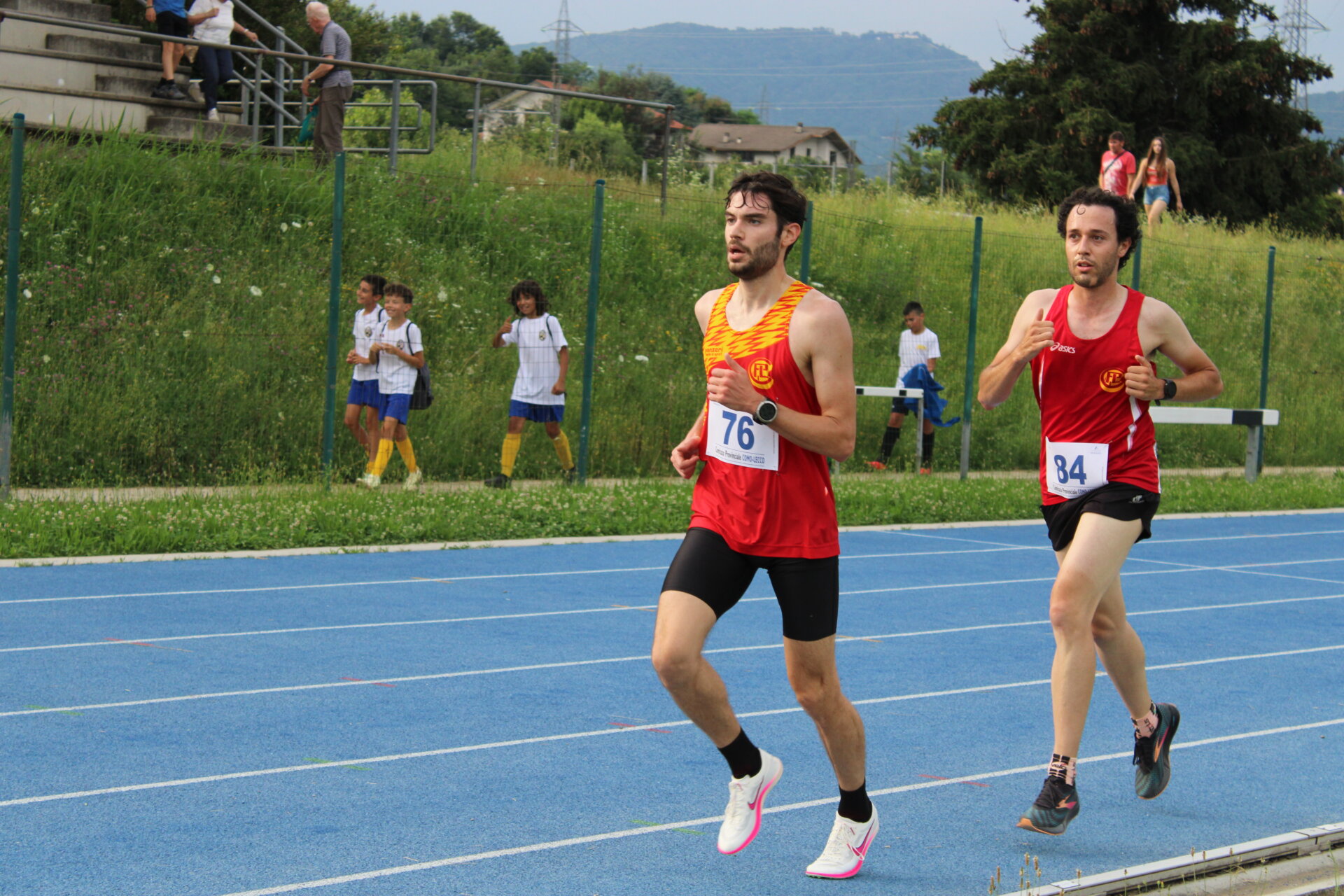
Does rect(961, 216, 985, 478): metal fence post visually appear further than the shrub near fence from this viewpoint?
Yes

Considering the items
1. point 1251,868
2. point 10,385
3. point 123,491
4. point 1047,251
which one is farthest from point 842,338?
point 1047,251

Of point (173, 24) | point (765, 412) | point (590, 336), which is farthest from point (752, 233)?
point (173, 24)

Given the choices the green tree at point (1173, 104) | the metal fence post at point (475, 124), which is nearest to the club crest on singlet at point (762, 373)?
the metal fence post at point (475, 124)

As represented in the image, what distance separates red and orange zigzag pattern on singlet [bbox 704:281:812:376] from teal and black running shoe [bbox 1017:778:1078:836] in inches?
69.3

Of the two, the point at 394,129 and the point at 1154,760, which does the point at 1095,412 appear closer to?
the point at 1154,760

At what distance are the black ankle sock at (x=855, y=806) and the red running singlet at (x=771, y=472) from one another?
2.34 ft

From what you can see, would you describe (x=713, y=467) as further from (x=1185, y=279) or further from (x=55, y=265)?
(x=1185, y=279)

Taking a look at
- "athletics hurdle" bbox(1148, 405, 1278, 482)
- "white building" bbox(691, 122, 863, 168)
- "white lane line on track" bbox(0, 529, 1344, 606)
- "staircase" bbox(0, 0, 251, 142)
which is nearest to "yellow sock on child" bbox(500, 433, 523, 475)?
"white lane line on track" bbox(0, 529, 1344, 606)

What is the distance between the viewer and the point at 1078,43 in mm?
41969

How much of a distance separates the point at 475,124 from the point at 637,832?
17.1 meters

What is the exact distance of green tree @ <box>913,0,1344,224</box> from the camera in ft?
134

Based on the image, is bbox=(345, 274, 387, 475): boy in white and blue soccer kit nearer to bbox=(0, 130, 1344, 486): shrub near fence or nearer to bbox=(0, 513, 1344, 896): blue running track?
bbox=(0, 130, 1344, 486): shrub near fence

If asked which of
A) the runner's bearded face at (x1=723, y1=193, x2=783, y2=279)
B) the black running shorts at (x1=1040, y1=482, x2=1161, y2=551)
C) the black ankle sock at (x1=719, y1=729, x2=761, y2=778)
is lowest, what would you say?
the black ankle sock at (x1=719, y1=729, x2=761, y2=778)

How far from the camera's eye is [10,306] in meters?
10.9
